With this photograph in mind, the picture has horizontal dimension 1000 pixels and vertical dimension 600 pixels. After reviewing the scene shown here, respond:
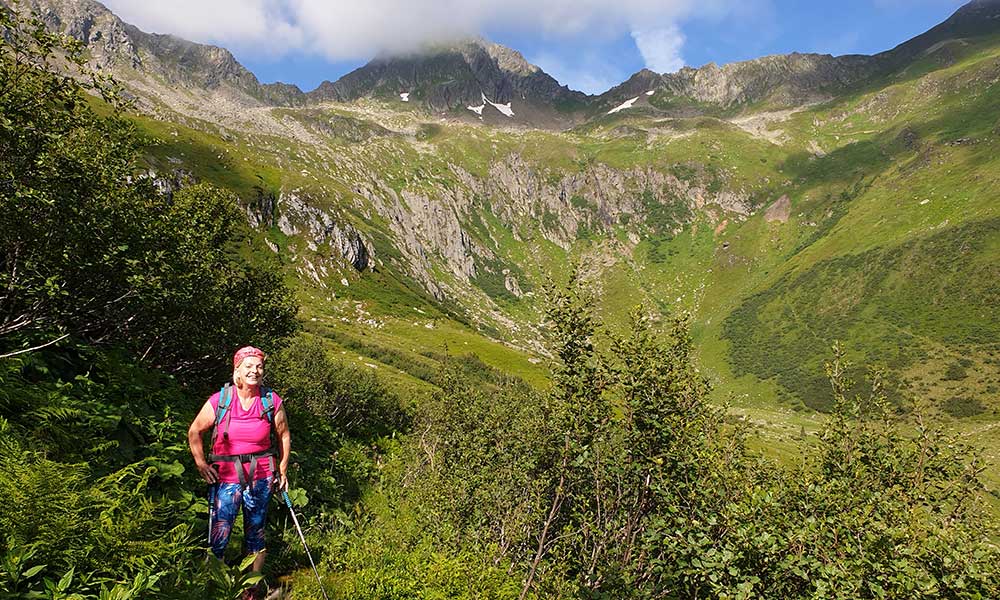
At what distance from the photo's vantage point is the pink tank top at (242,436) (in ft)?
26.4

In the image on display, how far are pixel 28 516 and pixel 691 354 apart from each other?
12.1 meters

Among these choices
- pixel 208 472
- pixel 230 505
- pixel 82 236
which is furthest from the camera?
pixel 82 236

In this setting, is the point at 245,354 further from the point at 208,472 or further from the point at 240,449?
the point at 208,472

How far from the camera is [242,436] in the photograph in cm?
815

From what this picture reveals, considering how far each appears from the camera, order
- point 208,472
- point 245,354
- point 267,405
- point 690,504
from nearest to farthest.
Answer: point 208,472 → point 245,354 → point 267,405 → point 690,504

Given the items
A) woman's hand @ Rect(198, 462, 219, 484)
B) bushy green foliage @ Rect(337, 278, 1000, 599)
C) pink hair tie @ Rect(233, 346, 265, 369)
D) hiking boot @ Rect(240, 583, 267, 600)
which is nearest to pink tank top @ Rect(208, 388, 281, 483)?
woman's hand @ Rect(198, 462, 219, 484)

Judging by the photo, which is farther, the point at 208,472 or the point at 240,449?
the point at 240,449

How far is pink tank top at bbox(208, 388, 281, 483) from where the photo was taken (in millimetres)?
8047

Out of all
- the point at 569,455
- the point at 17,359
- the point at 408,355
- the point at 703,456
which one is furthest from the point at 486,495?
the point at 408,355

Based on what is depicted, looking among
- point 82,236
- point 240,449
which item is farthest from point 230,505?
point 82,236

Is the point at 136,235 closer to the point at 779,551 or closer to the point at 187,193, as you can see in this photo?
the point at 187,193

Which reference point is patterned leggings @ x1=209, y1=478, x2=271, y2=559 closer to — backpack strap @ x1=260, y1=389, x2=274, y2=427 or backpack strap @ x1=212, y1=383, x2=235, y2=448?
backpack strap @ x1=212, y1=383, x2=235, y2=448

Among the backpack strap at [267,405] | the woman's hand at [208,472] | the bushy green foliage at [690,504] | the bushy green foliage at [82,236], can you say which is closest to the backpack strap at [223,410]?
the woman's hand at [208,472]

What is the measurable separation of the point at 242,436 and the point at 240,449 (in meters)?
0.23
